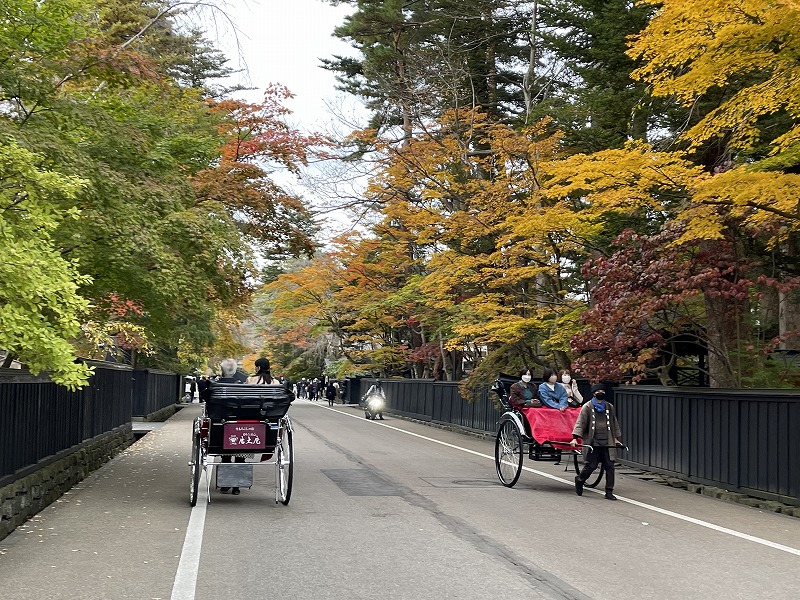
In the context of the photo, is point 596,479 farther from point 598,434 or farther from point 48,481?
point 48,481

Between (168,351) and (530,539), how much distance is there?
A: 1553 inches

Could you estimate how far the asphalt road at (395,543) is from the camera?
6828 millimetres

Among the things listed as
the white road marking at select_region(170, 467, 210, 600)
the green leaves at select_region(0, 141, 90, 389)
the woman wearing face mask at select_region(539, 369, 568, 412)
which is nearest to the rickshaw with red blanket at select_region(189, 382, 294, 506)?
the white road marking at select_region(170, 467, 210, 600)

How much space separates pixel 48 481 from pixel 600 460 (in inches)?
299

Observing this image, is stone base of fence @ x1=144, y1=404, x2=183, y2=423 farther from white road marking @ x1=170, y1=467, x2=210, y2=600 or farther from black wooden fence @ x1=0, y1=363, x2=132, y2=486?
white road marking @ x1=170, y1=467, x2=210, y2=600

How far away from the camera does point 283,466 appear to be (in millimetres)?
11391

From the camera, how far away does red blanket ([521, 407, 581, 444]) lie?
1341 centimetres

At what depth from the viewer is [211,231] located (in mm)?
12539

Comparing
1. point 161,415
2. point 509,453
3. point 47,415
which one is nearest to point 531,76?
point 509,453

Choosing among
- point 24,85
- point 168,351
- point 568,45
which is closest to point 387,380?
point 168,351

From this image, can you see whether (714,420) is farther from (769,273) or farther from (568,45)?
(568,45)

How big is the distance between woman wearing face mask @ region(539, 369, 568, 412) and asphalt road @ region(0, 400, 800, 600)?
132cm

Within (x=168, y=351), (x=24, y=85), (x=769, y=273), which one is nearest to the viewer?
(x=24, y=85)

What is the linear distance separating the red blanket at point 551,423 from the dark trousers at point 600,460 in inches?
27.0
